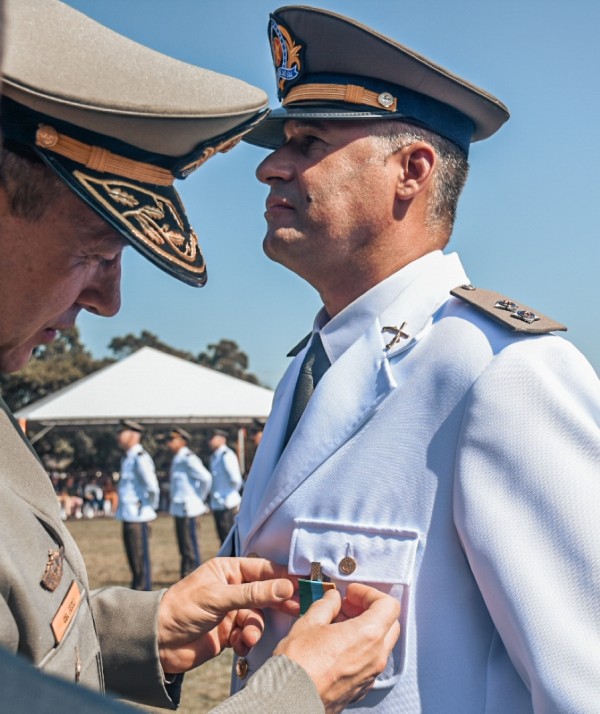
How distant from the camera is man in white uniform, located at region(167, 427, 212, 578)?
45.3ft

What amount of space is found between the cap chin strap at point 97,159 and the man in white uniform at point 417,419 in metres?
0.78

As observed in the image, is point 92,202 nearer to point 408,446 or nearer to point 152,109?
point 152,109

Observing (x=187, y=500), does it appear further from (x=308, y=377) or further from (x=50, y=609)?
(x=50, y=609)

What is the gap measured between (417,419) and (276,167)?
1005 millimetres

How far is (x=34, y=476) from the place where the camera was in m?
1.74

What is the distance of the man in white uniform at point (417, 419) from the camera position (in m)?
1.82

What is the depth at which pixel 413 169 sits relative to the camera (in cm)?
262

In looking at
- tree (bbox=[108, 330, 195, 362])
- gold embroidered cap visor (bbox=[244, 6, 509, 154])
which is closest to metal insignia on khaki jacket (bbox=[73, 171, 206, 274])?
gold embroidered cap visor (bbox=[244, 6, 509, 154])

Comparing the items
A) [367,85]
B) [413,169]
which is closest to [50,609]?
[413,169]

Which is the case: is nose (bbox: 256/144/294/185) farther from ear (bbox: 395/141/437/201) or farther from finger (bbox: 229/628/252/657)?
finger (bbox: 229/628/252/657)

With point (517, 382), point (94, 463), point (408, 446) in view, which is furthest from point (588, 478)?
point (94, 463)

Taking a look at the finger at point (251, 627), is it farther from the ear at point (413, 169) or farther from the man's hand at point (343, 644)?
the ear at point (413, 169)

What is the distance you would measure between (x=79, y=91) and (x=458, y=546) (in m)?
1.26

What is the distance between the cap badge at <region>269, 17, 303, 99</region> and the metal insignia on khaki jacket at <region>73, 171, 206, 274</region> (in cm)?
120
